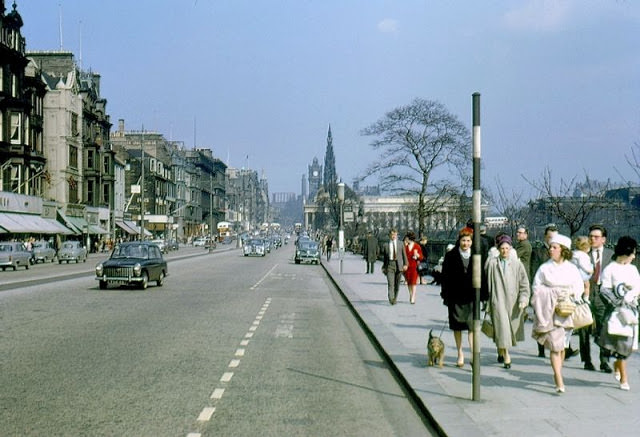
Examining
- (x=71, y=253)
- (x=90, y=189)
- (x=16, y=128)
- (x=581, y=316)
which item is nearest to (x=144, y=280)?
(x=581, y=316)

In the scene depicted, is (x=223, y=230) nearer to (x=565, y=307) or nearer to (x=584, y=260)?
(x=584, y=260)

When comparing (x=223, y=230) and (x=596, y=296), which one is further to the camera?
(x=223, y=230)

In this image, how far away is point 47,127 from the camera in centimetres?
7519

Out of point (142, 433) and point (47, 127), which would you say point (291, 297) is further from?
point (47, 127)

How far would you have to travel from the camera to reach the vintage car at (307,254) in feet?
185

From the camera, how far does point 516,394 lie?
896cm

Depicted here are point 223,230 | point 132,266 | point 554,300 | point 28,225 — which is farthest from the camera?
point 223,230

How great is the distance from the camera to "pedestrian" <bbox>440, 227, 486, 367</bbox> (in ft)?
35.4

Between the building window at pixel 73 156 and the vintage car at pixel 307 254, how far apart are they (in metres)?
29.8

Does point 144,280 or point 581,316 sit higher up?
point 581,316

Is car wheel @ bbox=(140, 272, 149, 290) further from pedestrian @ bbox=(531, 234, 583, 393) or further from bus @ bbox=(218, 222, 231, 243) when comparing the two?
bus @ bbox=(218, 222, 231, 243)

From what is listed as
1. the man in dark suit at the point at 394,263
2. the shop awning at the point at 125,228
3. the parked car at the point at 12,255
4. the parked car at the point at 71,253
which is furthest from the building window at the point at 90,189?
the man in dark suit at the point at 394,263

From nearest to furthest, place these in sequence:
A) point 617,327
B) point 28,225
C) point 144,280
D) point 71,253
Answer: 1. point 617,327
2. point 144,280
3. point 71,253
4. point 28,225

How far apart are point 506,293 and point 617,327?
1.73m
